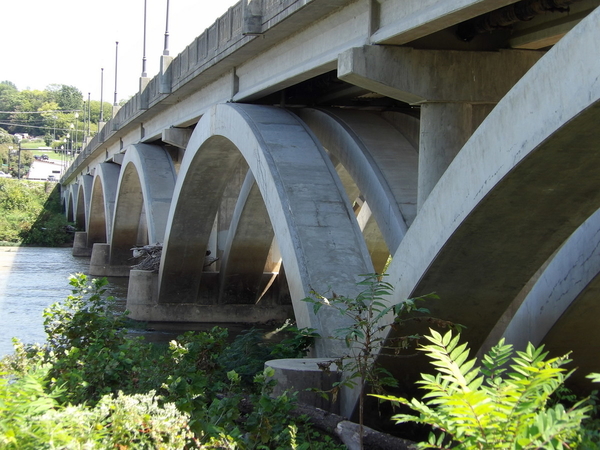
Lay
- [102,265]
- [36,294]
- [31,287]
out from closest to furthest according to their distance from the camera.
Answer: [36,294] < [31,287] < [102,265]

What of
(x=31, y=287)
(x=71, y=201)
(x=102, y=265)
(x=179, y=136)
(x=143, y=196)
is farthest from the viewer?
(x=71, y=201)

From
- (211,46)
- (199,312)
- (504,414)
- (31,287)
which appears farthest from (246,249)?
(504,414)

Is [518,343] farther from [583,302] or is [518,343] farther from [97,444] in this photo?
[97,444]

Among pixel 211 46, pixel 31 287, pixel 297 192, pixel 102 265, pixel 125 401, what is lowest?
pixel 31 287

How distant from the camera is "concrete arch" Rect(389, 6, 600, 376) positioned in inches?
203

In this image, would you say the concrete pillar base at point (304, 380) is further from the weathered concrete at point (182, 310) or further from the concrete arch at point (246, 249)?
the weathered concrete at point (182, 310)

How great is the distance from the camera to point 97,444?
453 cm

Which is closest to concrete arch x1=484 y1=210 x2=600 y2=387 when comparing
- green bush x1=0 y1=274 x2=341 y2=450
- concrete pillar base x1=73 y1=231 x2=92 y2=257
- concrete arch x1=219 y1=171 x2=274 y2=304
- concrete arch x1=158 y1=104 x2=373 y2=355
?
green bush x1=0 y1=274 x2=341 y2=450

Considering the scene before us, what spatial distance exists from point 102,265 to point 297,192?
22.9m

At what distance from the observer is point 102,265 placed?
32.6 m

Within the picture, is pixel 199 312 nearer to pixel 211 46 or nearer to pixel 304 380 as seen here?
pixel 211 46

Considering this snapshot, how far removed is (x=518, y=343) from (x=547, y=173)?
2.68m

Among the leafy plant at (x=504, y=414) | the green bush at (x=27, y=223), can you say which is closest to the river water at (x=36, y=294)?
the green bush at (x=27, y=223)

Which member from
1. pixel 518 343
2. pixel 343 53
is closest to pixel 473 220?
pixel 518 343
